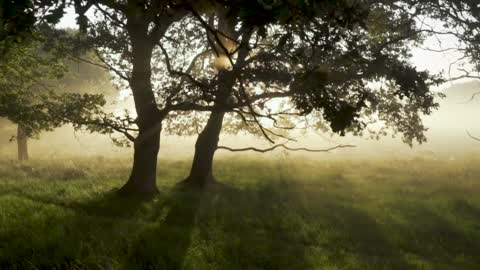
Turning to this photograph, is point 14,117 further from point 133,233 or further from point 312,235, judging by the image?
point 312,235

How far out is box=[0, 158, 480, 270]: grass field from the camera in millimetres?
10383

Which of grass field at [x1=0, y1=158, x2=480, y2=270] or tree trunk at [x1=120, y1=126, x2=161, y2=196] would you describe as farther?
tree trunk at [x1=120, y1=126, x2=161, y2=196]

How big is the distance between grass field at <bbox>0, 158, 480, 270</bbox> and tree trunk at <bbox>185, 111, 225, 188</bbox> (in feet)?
3.42

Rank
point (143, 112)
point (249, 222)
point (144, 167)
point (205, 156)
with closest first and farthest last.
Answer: point (249, 222), point (143, 112), point (144, 167), point (205, 156)

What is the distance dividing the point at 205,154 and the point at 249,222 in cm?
658

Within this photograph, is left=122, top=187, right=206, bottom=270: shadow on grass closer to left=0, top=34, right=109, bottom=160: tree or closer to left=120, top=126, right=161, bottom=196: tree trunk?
left=120, top=126, right=161, bottom=196: tree trunk

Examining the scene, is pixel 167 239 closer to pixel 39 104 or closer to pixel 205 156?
pixel 39 104

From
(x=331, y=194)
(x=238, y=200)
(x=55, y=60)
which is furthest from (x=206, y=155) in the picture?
(x=55, y=60)

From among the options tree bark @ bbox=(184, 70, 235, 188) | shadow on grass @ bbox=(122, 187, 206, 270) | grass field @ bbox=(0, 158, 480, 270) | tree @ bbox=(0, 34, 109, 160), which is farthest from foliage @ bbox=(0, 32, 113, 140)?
tree bark @ bbox=(184, 70, 235, 188)

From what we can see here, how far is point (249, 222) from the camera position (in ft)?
50.2

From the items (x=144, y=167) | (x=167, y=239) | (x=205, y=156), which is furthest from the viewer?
(x=205, y=156)

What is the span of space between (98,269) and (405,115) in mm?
15760

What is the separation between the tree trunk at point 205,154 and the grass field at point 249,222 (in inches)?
41.0

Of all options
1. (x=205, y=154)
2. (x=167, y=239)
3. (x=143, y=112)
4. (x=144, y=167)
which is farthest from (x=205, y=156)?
(x=167, y=239)
